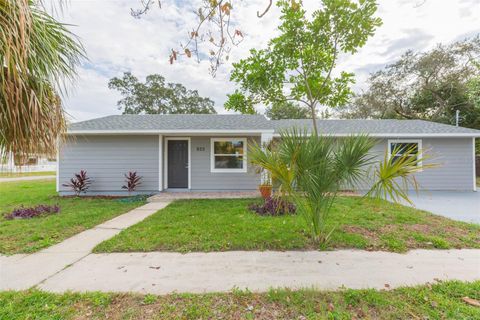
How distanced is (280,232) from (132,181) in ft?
22.0

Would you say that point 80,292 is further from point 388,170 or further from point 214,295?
point 388,170

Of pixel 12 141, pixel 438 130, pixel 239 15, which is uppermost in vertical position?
pixel 239 15

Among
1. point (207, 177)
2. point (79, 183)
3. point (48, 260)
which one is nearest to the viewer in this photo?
point (48, 260)

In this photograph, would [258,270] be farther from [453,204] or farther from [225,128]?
[453,204]

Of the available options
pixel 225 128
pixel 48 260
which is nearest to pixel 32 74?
pixel 48 260

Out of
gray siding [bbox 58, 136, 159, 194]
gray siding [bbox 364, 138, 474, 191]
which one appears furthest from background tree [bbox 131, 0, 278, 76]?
gray siding [bbox 364, 138, 474, 191]

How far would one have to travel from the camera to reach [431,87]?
757 inches

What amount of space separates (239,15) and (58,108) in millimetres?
2465

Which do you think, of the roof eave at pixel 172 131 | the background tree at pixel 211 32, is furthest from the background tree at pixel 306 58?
the background tree at pixel 211 32

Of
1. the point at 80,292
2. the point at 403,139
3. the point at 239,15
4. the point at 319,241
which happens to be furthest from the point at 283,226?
the point at 403,139

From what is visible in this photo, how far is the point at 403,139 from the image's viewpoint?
934 cm

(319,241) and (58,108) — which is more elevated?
(58,108)

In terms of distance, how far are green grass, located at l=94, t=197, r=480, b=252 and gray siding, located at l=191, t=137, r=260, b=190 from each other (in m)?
3.28

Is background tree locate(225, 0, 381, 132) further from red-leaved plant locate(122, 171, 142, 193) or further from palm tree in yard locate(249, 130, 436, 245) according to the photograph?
red-leaved plant locate(122, 171, 142, 193)
